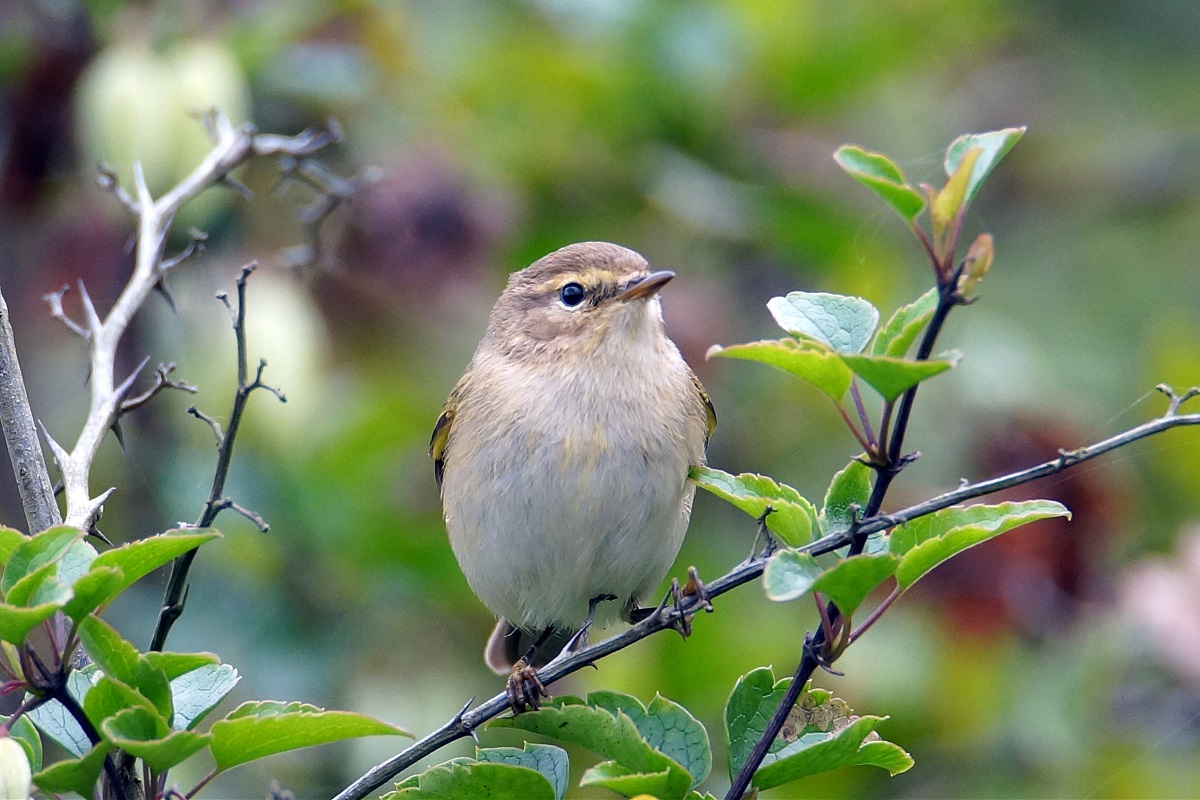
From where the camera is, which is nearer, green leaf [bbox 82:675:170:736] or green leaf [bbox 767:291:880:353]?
green leaf [bbox 82:675:170:736]

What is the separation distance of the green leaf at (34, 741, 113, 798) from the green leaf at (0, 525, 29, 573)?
0.90ft

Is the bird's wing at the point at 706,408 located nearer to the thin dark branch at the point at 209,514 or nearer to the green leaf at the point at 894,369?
the thin dark branch at the point at 209,514

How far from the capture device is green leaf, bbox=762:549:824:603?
1641 mm

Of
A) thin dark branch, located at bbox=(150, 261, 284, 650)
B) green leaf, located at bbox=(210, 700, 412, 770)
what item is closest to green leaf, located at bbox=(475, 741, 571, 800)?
green leaf, located at bbox=(210, 700, 412, 770)

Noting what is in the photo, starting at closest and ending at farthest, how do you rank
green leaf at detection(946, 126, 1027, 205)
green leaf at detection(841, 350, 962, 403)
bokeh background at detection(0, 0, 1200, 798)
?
green leaf at detection(841, 350, 962, 403)
green leaf at detection(946, 126, 1027, 205)
bokeh background at detection(0, 0, 1200, 798)

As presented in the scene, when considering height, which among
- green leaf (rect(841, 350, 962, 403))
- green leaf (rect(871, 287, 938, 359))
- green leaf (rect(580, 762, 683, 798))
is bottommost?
green leaf (rect(580, 762, 683, 798))

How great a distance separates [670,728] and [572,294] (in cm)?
176

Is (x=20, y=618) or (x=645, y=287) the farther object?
(x=645, y=287)

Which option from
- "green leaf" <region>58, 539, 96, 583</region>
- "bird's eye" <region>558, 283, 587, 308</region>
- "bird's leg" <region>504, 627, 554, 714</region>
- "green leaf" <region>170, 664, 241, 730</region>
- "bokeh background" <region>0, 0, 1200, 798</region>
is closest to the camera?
"green leaf" <region>58, 539, 96, 583</region>

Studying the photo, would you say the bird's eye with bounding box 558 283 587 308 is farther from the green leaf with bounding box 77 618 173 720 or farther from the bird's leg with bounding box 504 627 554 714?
the green leaf with bounding box 77 618 173 720

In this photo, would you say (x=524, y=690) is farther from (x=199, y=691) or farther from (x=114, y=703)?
(x=114, y=703)

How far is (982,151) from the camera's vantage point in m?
1.69

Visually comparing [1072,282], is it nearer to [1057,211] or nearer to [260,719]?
[1057,211]

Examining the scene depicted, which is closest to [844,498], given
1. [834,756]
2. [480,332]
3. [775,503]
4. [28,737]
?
[775,503]
